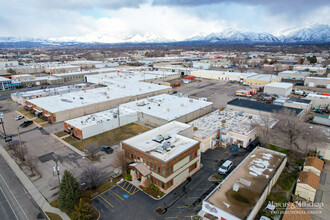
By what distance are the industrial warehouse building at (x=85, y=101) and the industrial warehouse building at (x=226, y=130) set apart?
975 inches

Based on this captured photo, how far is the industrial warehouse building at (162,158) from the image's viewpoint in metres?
22.8

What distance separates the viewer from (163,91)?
205ft

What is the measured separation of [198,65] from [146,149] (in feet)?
342

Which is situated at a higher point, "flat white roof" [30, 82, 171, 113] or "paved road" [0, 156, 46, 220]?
"flat white roof" [30, 82, 171, 113]

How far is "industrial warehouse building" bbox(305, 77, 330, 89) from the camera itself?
72.4 metres

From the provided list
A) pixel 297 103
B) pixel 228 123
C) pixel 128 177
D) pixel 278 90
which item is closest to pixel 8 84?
pixel 128 177

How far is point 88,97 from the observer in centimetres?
5366

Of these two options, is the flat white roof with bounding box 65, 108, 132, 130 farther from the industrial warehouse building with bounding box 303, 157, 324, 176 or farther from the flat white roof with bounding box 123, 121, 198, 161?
the industrial warehouse building with bounding box 303, 157, 324, 176

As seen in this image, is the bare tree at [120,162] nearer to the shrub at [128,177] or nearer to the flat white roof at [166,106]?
the shrub at [128,177]

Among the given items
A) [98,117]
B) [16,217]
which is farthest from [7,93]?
[16,217]

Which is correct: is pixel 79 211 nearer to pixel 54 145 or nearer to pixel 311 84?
pixel 54 145

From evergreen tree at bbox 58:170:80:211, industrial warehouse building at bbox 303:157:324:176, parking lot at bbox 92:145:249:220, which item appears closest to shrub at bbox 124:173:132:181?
parking lot at bbox 92:145:249:220

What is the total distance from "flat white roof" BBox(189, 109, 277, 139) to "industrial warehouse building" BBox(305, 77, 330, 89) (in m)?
51.3

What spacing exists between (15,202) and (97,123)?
1788cm
